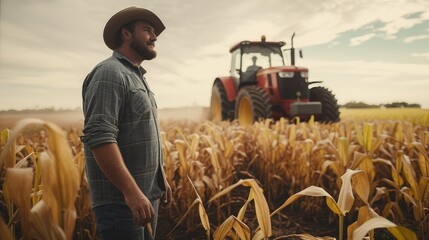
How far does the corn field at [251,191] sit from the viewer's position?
0.65 metres

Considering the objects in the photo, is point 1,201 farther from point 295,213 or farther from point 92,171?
point 295,213

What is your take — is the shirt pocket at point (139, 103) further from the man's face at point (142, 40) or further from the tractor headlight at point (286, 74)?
the tractor headlight at point (286, 74)

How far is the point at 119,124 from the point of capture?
47.3 inches

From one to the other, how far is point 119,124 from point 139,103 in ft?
0.36

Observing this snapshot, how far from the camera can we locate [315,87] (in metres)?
6.13

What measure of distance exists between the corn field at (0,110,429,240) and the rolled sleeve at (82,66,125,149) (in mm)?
126

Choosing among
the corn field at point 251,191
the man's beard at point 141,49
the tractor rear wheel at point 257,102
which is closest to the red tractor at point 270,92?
the tractor rear wheel at point 257,102

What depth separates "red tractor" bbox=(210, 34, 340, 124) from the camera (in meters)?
5.16

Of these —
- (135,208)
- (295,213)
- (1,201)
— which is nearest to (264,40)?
(295,213)

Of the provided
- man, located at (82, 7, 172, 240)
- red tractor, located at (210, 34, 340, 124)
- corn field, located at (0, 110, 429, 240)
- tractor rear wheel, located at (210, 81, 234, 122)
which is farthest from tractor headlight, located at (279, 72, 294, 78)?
man, located at (82, 7, 172, 240)

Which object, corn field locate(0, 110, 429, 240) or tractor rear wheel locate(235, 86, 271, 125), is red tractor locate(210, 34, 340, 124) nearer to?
tractor rear wheel locate(235, 86, 271, 125)

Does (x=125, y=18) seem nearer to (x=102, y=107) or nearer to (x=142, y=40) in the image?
(x=142, y=40)

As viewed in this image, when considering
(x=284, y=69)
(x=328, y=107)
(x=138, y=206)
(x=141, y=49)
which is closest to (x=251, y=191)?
(x=138, y=206)

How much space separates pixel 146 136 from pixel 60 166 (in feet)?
2.04
